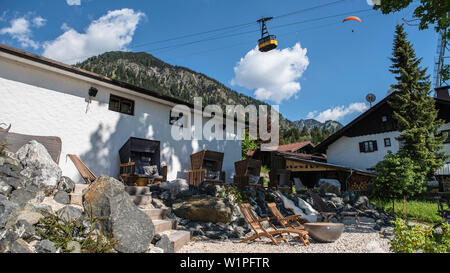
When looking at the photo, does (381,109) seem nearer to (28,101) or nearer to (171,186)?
(171,186)

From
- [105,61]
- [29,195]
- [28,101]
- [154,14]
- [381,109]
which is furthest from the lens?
[105,61]

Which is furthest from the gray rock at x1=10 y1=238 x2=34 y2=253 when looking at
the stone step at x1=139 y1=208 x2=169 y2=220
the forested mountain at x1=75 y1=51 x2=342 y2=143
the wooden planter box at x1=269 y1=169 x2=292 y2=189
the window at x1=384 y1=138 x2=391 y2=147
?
the forested mountain at x1=75 y1=51 x2=342 y2=143

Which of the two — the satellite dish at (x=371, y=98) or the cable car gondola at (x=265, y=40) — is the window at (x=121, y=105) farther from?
the satellite dish at (x=371, y=98)

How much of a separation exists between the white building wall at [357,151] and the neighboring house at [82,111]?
1686 centimetres

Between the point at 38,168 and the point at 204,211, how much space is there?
3588 mm

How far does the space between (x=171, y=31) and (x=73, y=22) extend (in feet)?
25.5

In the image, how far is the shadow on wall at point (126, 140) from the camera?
8.84 m

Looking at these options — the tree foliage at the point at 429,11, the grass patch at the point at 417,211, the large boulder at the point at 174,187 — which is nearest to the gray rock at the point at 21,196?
the large boulder at the point at 174,187

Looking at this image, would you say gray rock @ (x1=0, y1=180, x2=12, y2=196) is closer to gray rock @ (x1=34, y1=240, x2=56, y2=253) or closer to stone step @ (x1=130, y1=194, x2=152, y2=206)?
gray rock @ (x1=34, y1=240, x2=56, y2=253)

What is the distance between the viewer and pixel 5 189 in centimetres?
371

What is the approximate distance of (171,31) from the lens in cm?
1484

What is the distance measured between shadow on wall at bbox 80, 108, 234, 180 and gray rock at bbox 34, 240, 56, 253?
6020mm
